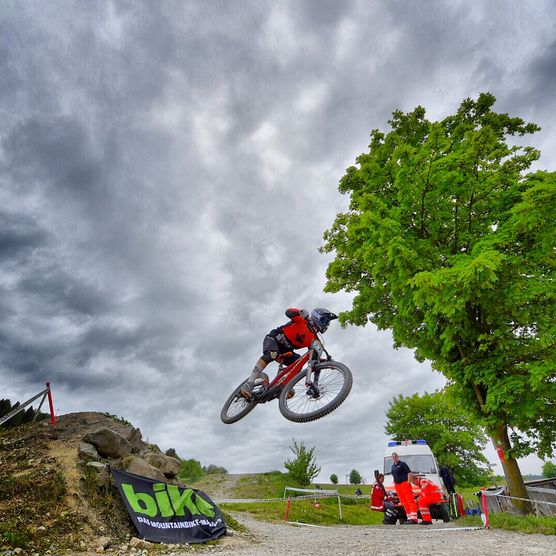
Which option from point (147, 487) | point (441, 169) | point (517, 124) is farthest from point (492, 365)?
point (147, 487)

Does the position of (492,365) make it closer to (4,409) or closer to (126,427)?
(126,427)

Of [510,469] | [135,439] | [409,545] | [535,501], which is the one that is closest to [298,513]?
[135,439]

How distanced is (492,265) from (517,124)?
8161 mm

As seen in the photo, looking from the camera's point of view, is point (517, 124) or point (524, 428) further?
point (517, 124)

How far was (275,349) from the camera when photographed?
762 centimetres

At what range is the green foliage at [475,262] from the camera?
34.5 feet

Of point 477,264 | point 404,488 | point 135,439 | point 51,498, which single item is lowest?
point 404,488

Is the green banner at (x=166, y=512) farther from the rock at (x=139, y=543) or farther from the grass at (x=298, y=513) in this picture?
the grass at (x=298, y=513)

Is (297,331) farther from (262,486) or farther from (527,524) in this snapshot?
(262,486)

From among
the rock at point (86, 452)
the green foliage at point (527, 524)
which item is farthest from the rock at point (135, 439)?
the green foliage at point (527, 524)

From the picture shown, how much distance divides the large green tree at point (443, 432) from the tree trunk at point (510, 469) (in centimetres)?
2306

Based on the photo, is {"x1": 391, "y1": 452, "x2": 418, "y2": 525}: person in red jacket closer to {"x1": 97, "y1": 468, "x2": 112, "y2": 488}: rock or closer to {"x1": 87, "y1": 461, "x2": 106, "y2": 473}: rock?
{"x1": 97, "y1": 468, "x2": 112, "y2": 488}: rock

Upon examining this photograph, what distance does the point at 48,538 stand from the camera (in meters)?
7.91

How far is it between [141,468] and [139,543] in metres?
2.79
